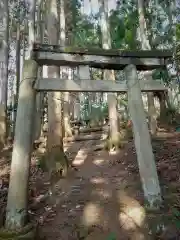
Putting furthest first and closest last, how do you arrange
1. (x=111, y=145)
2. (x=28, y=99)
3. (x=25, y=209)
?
(x=111, y=145) → (x=28, y=99) → (x=25, y=209)

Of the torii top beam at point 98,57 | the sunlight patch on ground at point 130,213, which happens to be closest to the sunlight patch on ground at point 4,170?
the sunlight patch on ground at point 130,213

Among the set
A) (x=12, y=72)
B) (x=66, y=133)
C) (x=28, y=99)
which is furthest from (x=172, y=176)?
(x=12, y=72)

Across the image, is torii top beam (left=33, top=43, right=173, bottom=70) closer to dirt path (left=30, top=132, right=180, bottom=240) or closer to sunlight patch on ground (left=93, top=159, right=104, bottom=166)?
dirt path (left=30, top=132, right=180, bottom=240)

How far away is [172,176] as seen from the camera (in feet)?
22.3

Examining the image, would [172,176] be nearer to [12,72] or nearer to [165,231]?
[165,231]

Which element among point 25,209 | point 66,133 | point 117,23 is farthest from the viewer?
point 117,23

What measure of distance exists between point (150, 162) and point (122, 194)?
4.21ft

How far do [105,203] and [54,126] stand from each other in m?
2.81

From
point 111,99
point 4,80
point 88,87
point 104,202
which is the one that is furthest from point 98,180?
point 4,80

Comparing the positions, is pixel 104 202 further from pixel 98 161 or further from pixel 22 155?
pixel 98 161

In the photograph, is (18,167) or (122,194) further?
(122,194)

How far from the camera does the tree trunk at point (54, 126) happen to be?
7.42m

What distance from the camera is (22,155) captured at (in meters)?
4.97

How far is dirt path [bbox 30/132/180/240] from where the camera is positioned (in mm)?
5059
